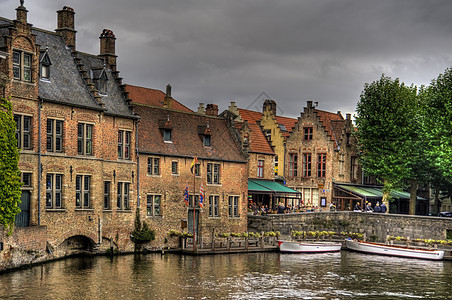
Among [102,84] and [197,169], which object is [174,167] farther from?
[102,84]

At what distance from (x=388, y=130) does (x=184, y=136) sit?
19.5 meters

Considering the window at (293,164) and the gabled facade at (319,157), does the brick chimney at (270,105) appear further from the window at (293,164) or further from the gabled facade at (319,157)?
the window at (293,164)

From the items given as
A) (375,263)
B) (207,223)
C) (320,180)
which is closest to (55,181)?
(207,223)

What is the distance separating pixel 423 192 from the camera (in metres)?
78.4

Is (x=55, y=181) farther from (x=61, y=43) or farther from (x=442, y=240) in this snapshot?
(x=442, y=240)

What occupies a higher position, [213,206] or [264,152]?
[264,152]

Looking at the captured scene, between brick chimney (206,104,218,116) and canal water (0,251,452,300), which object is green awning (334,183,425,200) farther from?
canal water (0,251,452,300)

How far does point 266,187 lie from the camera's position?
60312mm

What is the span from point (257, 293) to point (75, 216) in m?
13.7

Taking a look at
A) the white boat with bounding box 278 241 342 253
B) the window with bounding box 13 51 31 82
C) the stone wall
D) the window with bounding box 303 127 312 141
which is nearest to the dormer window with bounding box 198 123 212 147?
the white boat with bounding box 278 241 342 253

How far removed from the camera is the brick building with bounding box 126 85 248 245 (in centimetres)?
4644

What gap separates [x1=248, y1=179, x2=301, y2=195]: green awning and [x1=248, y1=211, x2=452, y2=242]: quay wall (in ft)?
12.6

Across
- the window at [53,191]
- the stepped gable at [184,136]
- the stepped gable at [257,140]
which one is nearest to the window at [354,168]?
the stepped gable at [257,140]

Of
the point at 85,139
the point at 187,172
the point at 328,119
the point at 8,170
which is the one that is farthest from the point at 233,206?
the point at 8,170
